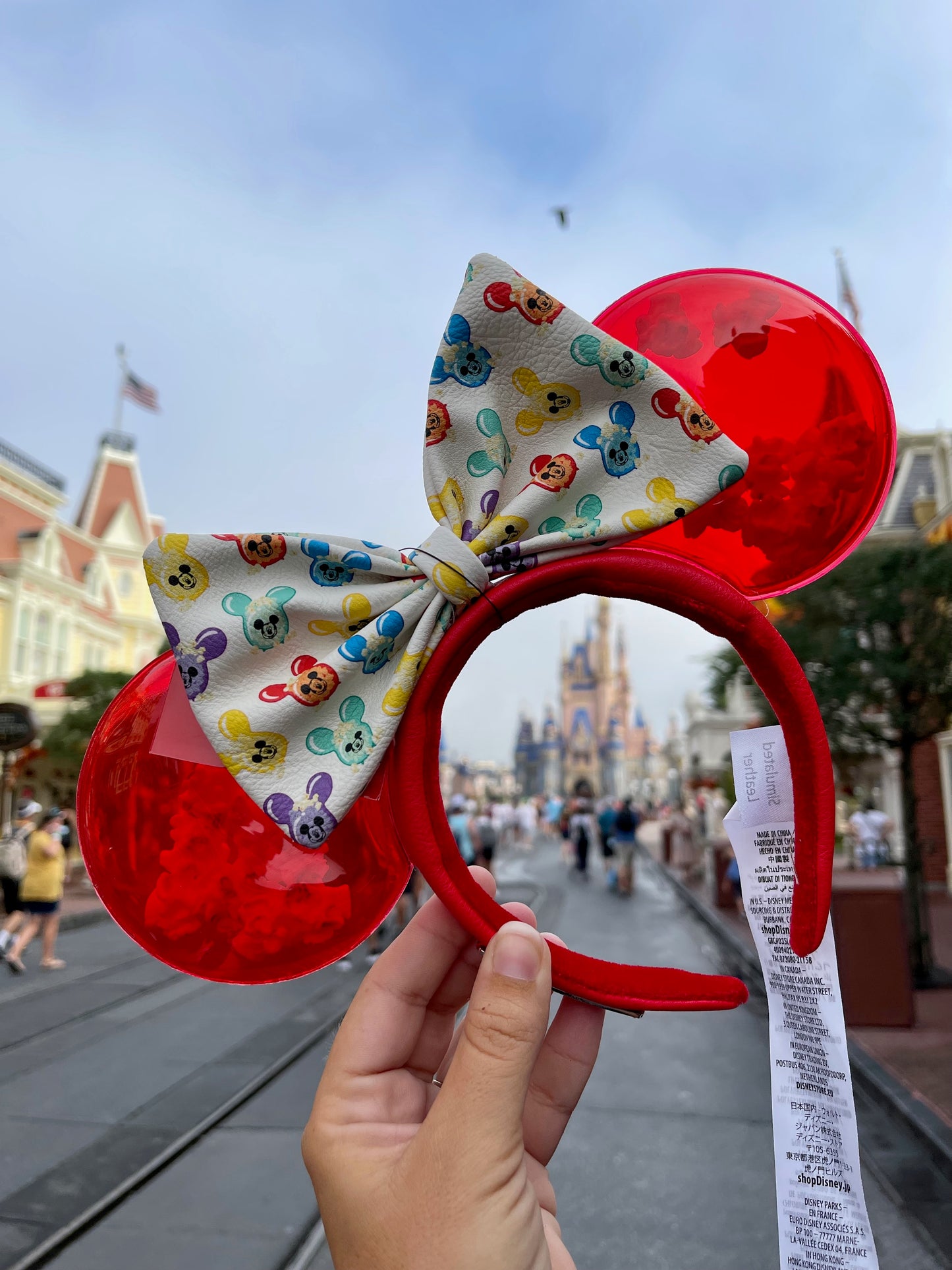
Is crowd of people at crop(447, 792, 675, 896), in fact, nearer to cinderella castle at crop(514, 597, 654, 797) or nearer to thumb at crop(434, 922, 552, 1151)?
thumb at crop(434, 922, 552, 1151)

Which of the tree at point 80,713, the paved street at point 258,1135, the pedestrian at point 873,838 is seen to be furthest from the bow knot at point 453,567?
the pedestrian at point 873,838

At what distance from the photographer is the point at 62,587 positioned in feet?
90.9

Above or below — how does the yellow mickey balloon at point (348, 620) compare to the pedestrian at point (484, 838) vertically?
above

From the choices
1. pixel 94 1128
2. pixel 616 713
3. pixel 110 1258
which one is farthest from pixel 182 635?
pixel 616 713

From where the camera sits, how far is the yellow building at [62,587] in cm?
2548

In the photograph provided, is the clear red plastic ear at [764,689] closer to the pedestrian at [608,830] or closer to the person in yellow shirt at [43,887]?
the person in yellow shirt at [43,887]

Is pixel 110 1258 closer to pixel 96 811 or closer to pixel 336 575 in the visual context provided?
pixel 96 811

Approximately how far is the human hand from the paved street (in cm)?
301

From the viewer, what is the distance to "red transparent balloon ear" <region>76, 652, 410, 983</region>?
1.45 metres

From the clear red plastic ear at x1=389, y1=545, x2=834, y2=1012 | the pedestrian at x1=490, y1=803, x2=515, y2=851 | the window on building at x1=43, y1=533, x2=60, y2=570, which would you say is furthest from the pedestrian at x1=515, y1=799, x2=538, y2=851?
the clear red plastic ear at x1=389, y1=545, x2=834, y2=1012

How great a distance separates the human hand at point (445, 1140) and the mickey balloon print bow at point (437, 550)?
38cm

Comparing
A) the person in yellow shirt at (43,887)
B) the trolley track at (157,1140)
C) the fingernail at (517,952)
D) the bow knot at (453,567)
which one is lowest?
the trolley track at (157,1140)

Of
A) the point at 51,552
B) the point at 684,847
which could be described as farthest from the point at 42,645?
Answer: the point at 684,847

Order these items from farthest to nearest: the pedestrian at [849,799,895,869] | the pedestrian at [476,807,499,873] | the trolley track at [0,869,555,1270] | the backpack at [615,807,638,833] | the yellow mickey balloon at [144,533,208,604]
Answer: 1. the pedestrian at [849,799,895,869]
2. the backpack at [615,807,638,833]
3. the pedestrian at [476,807,499,873]
4. the trolley track at [0,869,555,1270]
5. the yellow mickey balloon at [144,533,208,604]
